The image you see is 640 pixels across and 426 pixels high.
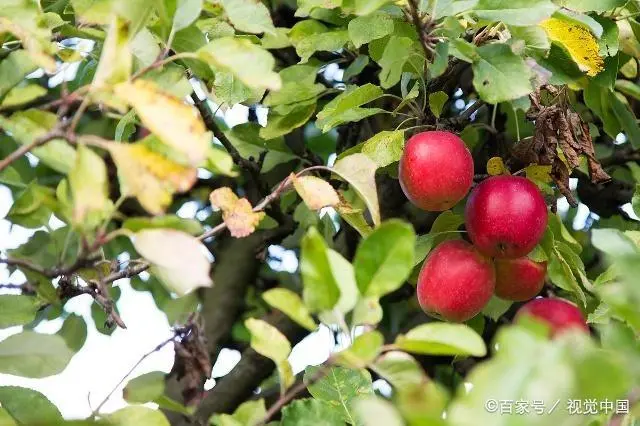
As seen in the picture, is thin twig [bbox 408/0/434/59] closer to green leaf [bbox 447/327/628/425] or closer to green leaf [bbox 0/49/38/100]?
green leaf [bbox 0/49/38/100]

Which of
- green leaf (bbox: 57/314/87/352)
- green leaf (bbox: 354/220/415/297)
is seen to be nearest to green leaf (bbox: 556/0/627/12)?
green leaf (bbox: 354/220/415/297)

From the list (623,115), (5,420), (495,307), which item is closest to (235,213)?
(5,420)

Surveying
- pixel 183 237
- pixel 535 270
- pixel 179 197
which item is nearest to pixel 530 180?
pixel 535 270

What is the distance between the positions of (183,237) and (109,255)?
117 centimetres

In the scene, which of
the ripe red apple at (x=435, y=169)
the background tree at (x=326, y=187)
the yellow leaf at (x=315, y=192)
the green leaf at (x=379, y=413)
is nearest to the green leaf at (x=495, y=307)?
the background tree at (x=326, y=187)

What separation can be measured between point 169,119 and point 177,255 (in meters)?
0.10

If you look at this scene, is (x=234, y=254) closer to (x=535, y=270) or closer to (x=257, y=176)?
(x=257, y=176)

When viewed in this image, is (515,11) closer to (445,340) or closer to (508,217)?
(508,217)

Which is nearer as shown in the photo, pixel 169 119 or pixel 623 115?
pixel 169 119

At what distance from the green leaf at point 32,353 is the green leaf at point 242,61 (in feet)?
0.86

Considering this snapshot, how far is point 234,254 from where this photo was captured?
73.5 inches

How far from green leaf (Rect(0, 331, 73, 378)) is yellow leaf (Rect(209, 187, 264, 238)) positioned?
7.7 inches

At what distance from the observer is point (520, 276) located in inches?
46.1

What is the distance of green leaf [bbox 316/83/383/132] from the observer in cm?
107
